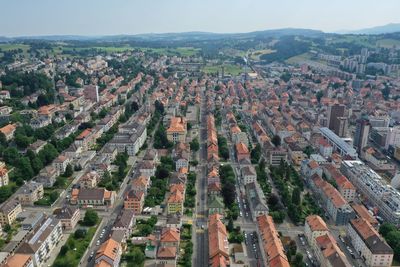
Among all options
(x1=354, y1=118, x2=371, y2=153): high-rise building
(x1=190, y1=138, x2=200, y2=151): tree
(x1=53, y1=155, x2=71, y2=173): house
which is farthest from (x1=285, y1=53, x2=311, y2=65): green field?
(x1=53, y1=155, x2=71, y2=173): house

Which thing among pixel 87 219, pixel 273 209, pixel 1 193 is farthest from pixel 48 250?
pixel 273 209

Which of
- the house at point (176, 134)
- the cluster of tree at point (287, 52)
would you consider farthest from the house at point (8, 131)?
the cluster of tree at point (287, 52)

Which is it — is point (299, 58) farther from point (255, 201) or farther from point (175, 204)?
point (175, 204)

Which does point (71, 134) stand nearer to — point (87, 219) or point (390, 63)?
point (87, 219)

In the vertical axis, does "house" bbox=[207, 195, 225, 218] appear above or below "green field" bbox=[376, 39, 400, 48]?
below

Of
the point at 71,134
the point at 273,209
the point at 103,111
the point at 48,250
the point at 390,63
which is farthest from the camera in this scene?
the point at 390,63

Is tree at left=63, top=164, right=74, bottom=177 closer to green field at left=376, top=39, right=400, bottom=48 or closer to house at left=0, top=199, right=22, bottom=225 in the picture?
house at left=0, top=199, right=22, bottom=225
